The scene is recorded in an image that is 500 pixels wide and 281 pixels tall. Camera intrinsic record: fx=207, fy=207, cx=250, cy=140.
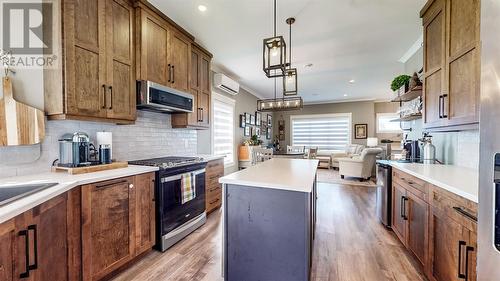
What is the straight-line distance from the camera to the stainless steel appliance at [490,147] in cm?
61

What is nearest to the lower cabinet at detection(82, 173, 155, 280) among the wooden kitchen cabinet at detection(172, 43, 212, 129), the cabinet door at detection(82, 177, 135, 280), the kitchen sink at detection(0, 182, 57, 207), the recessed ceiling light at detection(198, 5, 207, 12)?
the cabinet door at detection(82, 177, 135, 280)

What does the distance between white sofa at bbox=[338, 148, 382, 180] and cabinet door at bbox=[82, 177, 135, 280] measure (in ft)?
18.5

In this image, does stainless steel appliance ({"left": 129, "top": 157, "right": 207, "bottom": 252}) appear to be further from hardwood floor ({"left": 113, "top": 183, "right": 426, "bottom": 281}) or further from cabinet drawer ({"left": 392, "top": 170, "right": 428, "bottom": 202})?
cabinet drawer ({"left": 392, "top": 170, "right": 428, "bottom": 202})

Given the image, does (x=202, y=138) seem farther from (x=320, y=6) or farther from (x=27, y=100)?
(x=320, y=6)

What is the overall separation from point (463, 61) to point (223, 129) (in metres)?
4.04

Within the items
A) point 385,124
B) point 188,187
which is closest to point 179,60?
point 188,187

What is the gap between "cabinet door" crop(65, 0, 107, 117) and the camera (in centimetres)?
172

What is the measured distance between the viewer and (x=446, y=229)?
1.42 meters

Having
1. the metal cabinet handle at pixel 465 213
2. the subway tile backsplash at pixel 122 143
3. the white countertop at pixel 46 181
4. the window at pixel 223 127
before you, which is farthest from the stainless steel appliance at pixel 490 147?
the window at pixel 223 127

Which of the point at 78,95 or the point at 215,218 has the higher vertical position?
the point at 78,95

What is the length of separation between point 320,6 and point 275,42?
90cm

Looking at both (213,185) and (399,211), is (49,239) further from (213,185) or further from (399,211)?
(399,211)

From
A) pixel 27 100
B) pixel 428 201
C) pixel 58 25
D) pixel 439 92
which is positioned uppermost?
pixel 58 25

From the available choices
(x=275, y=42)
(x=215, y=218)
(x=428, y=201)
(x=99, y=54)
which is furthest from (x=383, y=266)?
(x=99, y=54)
